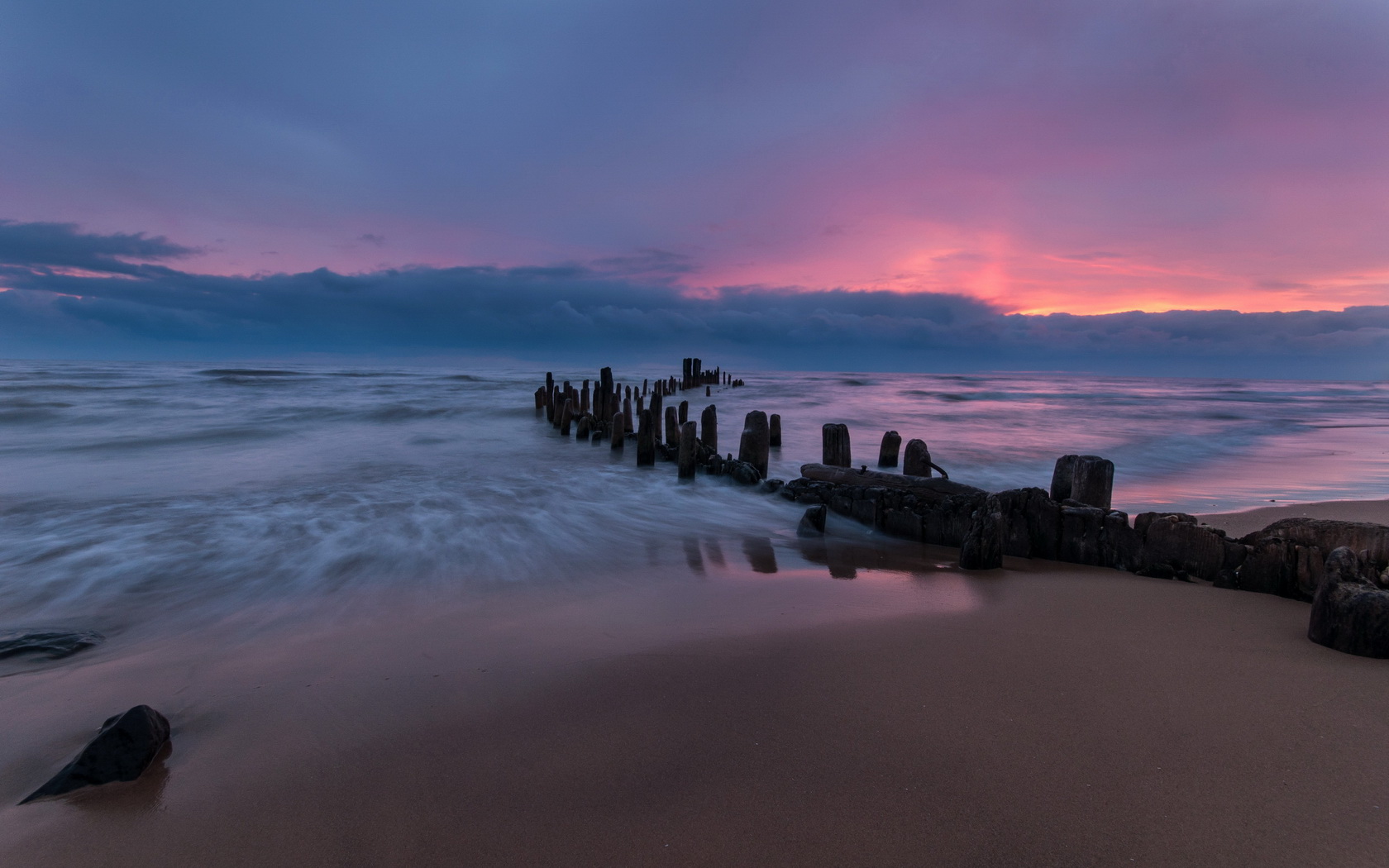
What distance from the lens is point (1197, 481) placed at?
31.3 feet

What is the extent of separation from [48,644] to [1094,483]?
24.6 feet

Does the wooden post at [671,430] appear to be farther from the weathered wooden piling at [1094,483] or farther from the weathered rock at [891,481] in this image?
the weathered wooden piling at [1094,483]

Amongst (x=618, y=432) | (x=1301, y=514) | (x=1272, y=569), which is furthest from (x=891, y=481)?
(x=618, y=432)

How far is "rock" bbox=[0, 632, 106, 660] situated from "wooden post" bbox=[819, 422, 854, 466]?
24.4ft

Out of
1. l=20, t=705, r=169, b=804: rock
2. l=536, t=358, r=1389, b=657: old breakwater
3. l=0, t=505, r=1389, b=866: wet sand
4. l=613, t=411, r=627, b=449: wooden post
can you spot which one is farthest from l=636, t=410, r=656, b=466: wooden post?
l=20, t=705, r=169, b=804: rock

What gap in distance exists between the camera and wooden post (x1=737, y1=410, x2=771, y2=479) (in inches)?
353

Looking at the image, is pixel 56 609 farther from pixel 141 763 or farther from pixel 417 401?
pixel 417 401

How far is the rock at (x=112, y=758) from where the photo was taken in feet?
7.18

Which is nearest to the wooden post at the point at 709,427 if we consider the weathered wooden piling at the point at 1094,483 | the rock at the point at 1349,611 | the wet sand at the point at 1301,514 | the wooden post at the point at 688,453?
the wooden post at the point at 688,453

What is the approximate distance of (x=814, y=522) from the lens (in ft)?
19.7

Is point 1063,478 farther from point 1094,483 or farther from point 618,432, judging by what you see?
point 618,432

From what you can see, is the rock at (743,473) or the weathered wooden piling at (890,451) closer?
the rock at (743,473)

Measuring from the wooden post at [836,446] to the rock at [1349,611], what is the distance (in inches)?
223

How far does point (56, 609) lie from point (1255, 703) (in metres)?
7.02
